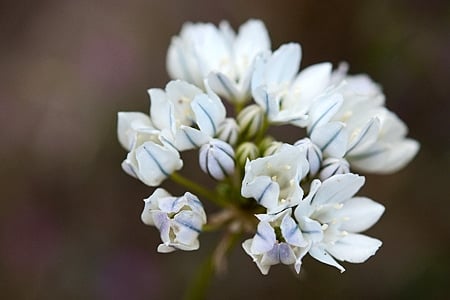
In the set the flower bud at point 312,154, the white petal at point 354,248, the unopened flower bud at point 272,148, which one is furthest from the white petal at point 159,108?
the white petal at point 354,248

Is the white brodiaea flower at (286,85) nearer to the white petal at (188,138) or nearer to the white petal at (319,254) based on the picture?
the white petal at (188,138)

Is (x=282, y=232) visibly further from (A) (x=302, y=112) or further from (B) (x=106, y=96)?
(B) (x=106, y=96)

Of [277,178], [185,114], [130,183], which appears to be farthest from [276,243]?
[130,183]

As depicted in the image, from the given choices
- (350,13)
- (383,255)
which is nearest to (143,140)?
(383,255)

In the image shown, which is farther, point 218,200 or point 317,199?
point 218,200

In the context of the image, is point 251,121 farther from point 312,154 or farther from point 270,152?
point 312,154

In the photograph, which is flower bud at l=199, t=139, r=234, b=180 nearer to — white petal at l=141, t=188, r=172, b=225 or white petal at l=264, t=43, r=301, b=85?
white petal at l=141, t=188, r=172, b=225
